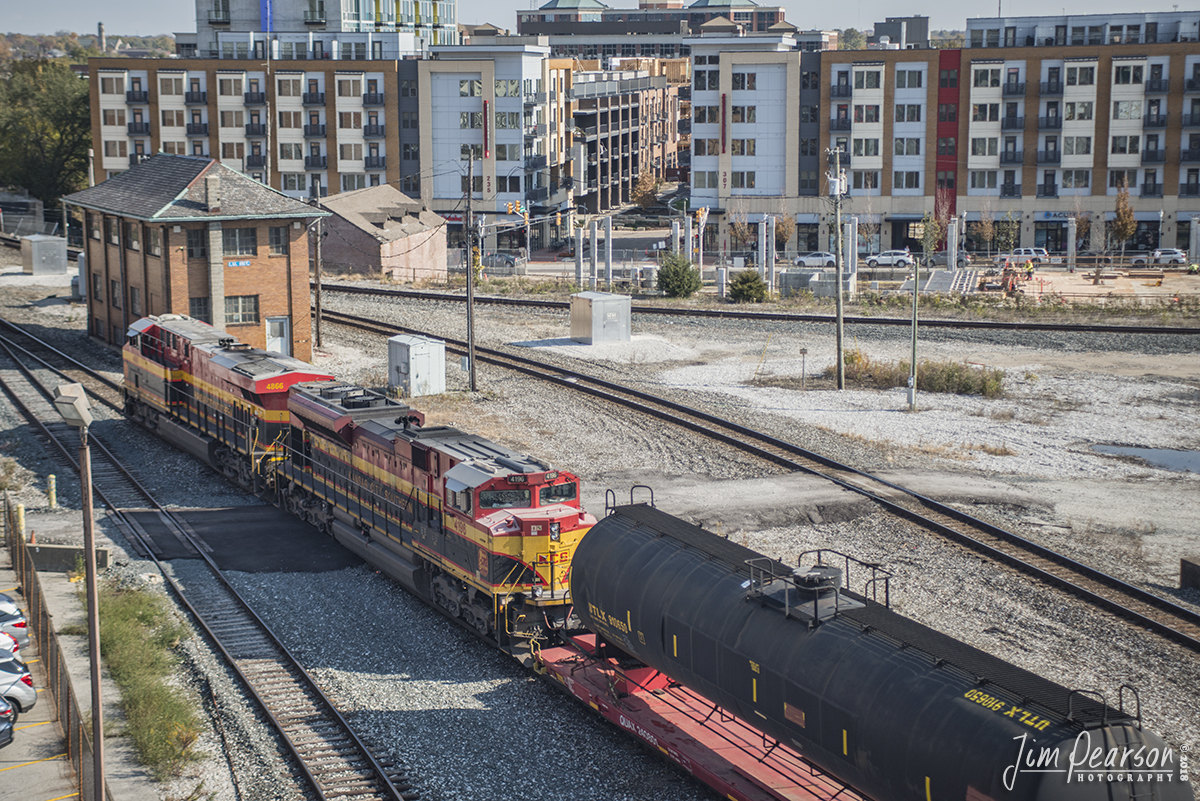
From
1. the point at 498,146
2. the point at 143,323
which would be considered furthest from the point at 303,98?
the point at 143,323

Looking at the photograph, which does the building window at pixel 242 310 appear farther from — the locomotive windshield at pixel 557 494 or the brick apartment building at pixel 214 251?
the locomotive windshield at pixel 557 494

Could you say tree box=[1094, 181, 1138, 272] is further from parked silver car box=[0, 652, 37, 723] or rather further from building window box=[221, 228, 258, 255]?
parked silver car box=[0, 652, 37, 723]

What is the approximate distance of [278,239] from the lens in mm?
52000

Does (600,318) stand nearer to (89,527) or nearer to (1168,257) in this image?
(89,527)

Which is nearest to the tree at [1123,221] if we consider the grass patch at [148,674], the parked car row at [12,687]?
the grass patch at [148,674]

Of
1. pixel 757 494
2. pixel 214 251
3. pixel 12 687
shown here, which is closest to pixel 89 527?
pixel 12 687

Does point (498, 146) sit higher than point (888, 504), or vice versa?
point (498, 146)

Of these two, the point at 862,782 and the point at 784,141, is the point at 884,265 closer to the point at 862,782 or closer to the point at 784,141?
the point at 784,141

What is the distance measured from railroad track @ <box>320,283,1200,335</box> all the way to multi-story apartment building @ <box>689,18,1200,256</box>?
118ft

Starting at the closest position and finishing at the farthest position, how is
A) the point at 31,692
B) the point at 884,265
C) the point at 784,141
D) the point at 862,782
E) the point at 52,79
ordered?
the point at 862,782
the point at 31,692
the point at 884,265
the point at 784,141
the point at 52,79

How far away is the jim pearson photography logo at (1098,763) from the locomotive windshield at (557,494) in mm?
12262

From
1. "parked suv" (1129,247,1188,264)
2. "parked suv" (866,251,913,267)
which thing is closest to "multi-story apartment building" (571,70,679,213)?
"parked suv" (866,251,913,267)

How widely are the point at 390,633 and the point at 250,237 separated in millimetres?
31132

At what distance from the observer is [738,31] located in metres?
102
